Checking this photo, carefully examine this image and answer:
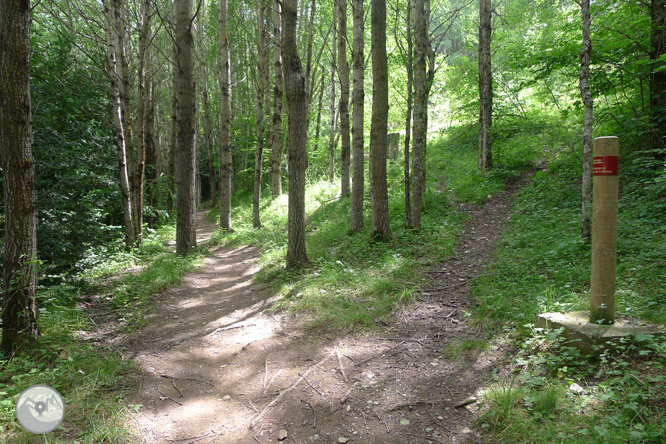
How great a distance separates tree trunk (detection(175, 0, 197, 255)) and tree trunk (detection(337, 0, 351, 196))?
4.25m

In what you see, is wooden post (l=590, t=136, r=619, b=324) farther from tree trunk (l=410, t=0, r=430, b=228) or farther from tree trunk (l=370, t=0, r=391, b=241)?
tree trunk (l=410, t=0, r=430, b=228)

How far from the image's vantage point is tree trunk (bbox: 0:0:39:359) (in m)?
3.92

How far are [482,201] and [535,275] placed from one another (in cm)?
574

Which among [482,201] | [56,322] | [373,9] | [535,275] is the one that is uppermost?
[373,9]

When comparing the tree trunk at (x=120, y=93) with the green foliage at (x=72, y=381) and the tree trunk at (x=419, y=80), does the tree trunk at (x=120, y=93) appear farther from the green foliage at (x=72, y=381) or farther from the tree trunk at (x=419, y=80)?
the tree trunk at (x=419, y=80)

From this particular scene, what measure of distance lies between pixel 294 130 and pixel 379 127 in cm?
200

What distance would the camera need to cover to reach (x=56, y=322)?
4.86 meters

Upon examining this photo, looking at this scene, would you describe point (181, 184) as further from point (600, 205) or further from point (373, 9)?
point (600, 205)

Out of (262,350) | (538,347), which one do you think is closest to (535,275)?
(538,347)

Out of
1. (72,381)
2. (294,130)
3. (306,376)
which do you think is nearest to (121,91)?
(294,130)

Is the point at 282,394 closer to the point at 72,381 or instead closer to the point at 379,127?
→ the point at 72,381

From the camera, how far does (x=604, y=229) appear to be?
11.4ft

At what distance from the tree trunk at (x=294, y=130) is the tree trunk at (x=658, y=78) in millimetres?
6755

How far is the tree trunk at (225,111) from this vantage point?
12859mm
